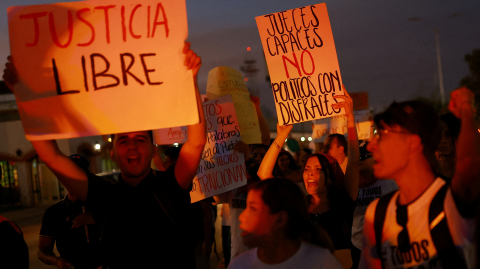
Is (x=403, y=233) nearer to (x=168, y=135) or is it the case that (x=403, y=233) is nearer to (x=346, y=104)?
(x=346, y=104)

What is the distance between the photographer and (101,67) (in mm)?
2674

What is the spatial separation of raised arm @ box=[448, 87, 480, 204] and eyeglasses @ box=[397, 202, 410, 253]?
267 mm

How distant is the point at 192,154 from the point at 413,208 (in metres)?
1.33

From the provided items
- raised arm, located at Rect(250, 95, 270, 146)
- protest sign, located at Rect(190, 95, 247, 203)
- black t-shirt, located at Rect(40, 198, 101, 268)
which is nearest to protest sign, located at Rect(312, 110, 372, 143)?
raised arm, located at Rect(250, 95, 270, 146)

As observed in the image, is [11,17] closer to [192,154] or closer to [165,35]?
[165,35]

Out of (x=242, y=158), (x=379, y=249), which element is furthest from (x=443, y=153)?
(x=379, y=249)

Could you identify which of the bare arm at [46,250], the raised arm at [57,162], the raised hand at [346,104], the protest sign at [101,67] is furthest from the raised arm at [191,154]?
the raised hand at [346,104]

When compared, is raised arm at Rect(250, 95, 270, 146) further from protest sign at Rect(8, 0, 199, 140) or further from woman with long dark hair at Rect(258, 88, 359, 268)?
protest sign at Rect(8, 0, 199, 140)

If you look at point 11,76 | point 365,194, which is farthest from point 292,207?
point 365,194

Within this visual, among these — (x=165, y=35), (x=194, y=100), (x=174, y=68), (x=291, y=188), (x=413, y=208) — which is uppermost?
(x=165, y=35)

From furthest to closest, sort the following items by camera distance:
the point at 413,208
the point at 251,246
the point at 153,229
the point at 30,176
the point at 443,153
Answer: the point at 30,176 → the point at 443,153 → the point at 153,229 → the point at 251,246 → the point at 413,208

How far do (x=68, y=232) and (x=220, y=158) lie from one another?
6.59ft

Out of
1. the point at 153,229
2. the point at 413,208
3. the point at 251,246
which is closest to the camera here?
the point at 413,208

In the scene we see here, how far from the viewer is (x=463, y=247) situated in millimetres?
1910
